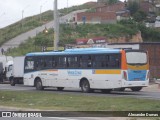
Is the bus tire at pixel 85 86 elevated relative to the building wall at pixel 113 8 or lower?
lower

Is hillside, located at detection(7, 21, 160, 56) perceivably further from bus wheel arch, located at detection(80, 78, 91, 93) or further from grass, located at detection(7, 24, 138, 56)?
bus wheel arch, located at detection(80, 78, 91, 93)

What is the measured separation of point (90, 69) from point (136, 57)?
337 cm

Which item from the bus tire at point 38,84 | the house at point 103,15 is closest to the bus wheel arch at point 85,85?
the bus tire at point 38,84

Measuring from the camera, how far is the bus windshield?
33991mm

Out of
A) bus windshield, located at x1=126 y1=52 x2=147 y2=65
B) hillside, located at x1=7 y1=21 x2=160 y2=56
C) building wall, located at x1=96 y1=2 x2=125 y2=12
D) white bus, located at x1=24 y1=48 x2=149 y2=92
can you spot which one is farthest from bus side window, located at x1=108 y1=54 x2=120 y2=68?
building wall, located at x1=96 y1=2 x2=125 y2=12

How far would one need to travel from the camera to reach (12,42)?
342 feet

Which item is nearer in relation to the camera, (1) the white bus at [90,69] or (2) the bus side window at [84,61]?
(1) the white bus at [90,69]

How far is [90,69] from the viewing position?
3609 cm

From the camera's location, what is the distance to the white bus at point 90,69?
111 feet

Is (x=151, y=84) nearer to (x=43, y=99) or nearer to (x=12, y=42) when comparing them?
(x=43, y=99)

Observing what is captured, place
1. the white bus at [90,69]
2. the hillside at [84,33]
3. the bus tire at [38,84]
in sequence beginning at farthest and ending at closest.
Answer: the hillside at [84,33] → the bus tire at [38,84] → the white bus at [90,69]

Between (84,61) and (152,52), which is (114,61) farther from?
(152,52)

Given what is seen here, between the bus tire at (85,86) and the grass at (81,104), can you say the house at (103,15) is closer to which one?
the bus tire at (85,86)

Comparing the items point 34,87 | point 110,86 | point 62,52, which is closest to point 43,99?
point 110,86
